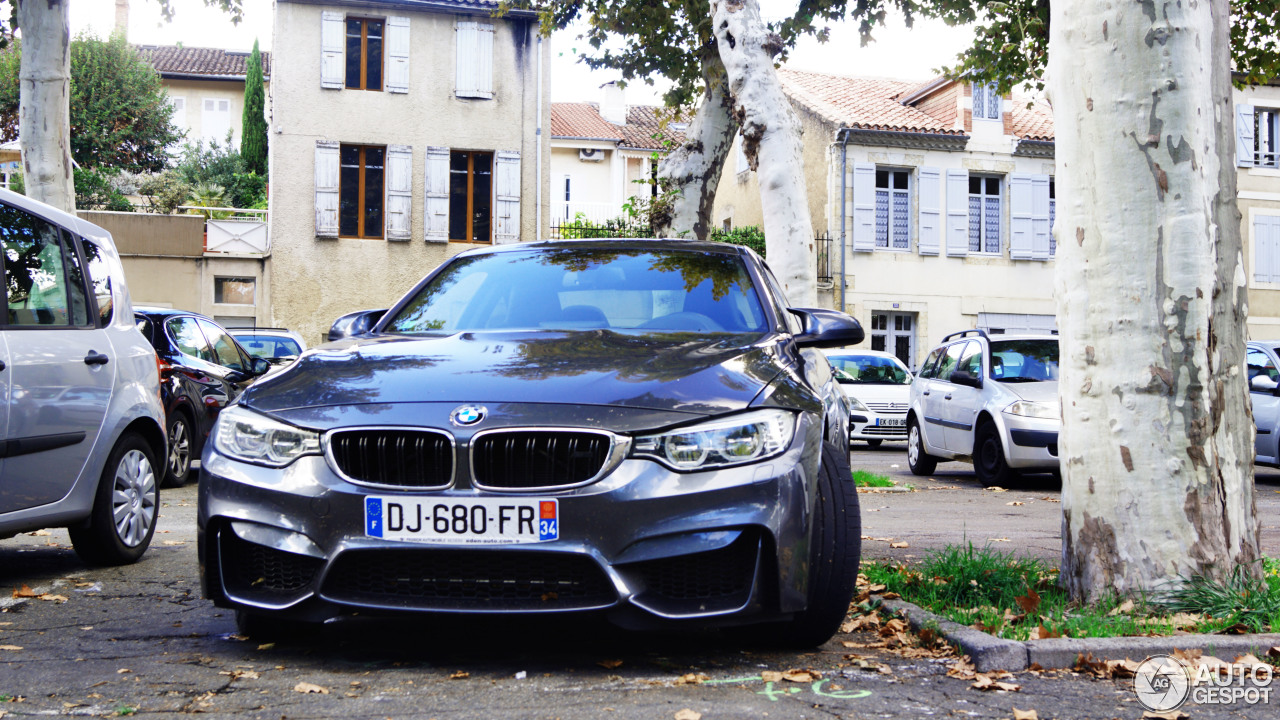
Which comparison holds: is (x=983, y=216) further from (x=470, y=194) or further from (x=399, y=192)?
(x=399, y=192)

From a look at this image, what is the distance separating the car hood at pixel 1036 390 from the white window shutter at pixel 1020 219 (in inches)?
764

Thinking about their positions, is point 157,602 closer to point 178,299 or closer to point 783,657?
point 783,657

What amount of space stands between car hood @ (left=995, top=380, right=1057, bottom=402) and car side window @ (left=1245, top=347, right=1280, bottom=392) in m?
2.57

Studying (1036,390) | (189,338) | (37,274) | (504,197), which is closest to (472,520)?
(37,274)

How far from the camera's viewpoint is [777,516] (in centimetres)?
372

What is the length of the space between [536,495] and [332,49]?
25381 mm

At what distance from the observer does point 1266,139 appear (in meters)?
31.4

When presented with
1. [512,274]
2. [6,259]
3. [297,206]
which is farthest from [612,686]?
[297,206]

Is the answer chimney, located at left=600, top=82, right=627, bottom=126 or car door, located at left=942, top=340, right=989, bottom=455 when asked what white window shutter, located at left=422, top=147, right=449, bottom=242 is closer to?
car door, located at left=942, top=340, right=989, bottom=455

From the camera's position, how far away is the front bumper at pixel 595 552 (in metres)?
3.63

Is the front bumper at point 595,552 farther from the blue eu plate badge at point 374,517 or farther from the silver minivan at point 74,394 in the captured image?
the silver minivan at point 74,394

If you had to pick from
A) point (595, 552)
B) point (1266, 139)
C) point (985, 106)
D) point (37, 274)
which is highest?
point (985, 106)

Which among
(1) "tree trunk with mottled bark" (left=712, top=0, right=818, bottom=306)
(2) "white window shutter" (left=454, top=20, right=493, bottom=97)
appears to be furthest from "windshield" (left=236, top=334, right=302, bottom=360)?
(2) "white window shutter" (left=454, top=20, right=493, bottom=97)

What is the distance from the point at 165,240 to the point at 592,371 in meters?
25.0
